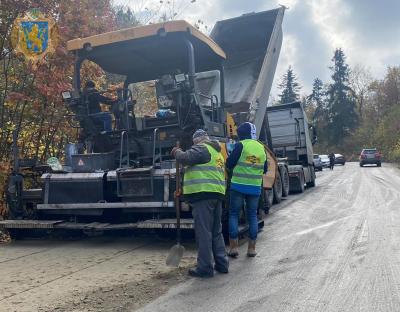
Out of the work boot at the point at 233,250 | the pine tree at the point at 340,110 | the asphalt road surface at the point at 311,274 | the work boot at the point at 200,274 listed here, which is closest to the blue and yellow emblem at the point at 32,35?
the work boot at the point at 233,250

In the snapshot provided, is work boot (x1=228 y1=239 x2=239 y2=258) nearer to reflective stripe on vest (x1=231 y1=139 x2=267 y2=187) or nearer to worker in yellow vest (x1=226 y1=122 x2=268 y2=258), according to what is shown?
worker in yellow vest (x1=226 y1=122 x2=268 y2=258)

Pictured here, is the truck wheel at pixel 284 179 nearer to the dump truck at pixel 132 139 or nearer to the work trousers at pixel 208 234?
the dump truck at pixel 132 139

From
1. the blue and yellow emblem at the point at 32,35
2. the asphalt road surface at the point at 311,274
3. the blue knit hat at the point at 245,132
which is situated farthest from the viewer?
the blue and yellow emblem at the point at 32,35

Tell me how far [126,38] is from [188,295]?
425 centimetres

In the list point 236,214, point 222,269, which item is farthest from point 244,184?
point 222,269

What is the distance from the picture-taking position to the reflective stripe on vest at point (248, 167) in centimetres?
642

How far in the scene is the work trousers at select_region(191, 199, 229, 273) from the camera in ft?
18.0

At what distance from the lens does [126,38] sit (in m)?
7.35

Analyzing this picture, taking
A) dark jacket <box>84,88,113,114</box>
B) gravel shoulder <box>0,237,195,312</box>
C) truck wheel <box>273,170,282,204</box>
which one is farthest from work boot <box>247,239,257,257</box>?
truck wheel <box>273,170,282,204</box>

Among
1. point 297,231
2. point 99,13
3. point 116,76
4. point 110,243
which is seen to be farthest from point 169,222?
point 99,13

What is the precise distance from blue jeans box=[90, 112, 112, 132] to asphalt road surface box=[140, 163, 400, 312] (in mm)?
3149

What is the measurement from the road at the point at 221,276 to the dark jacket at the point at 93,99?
219 centimetres

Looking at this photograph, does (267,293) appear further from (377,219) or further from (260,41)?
(260,41)

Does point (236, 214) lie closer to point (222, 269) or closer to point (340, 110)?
point (222, 269)
